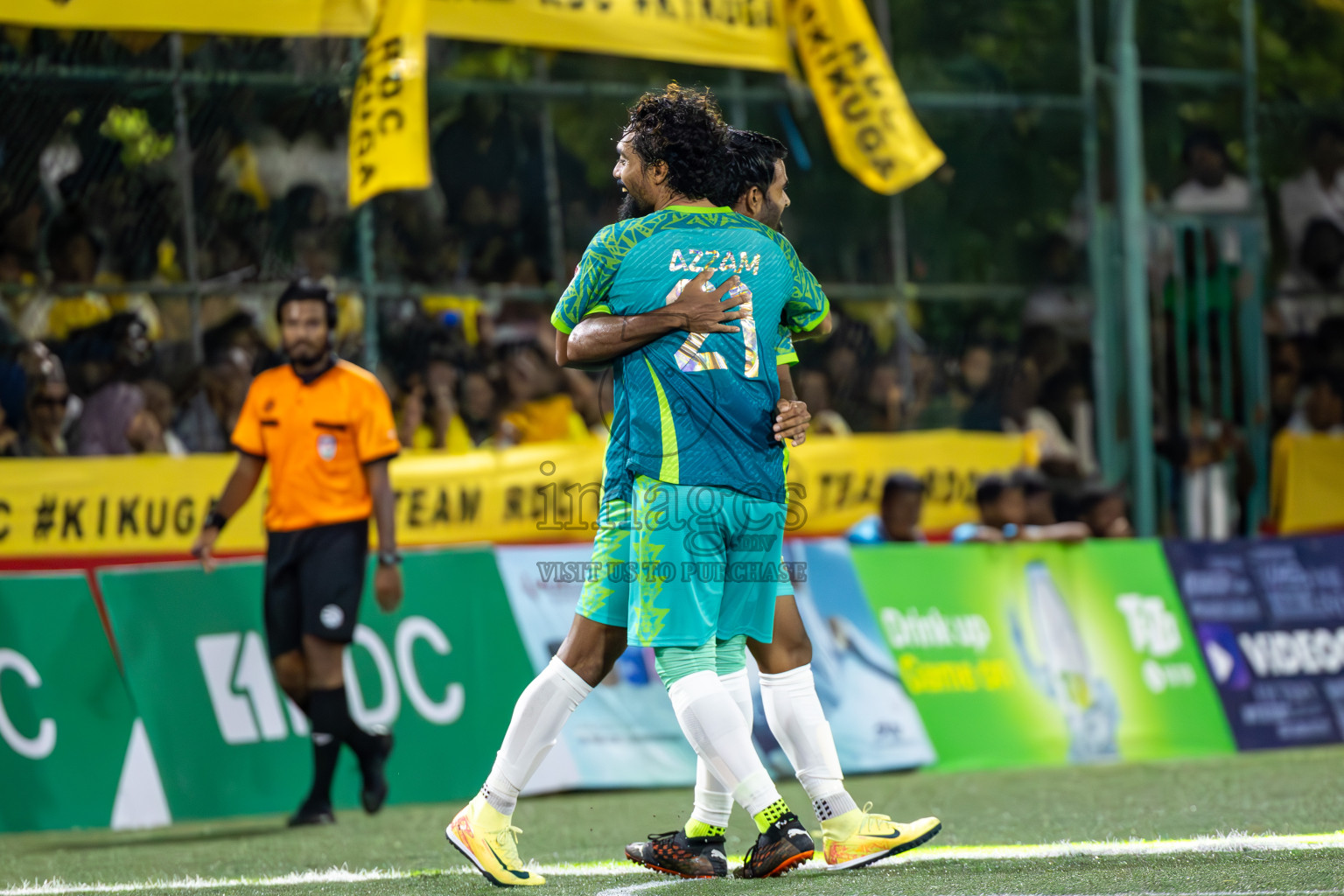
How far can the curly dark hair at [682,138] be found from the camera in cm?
508

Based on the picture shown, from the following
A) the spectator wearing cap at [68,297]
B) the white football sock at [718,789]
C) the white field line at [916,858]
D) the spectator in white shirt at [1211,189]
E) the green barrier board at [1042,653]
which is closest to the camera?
the white football sock at [718,789]

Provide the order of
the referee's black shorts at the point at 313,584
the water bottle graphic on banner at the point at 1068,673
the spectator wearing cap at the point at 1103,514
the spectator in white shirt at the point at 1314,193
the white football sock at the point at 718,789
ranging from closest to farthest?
1. the white football sock at the point at 718,789
2. the referee's black shorts at the point at 313,584
3. the water bottle graphic on banner at the point at 1068,673
4. the spectator wearing cap at the point at 1103,514
5. the spectator in white shirt at the point at 1314,193

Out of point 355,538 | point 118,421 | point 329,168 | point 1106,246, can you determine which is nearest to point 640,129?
point 355,538

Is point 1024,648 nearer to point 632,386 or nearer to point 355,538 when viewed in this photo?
point 355,538

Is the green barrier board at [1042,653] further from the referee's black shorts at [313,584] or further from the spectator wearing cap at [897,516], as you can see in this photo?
the referee's black shorts at [313,584]

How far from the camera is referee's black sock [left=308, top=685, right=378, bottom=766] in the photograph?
8.05m

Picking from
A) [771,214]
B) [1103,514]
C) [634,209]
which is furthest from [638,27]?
[634,209]

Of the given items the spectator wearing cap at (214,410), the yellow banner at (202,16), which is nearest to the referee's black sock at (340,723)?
the spectator wearing cap at (214,410)

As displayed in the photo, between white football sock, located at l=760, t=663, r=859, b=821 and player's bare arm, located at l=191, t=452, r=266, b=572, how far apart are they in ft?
11.8

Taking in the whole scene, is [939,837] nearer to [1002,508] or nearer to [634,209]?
[634,209]

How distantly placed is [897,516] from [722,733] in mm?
5693

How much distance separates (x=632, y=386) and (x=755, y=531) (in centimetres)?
50

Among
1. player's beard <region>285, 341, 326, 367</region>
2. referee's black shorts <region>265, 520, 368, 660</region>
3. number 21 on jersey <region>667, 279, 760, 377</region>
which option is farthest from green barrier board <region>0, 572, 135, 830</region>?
number 21 on jersey <region>667, 279, 760, 377</region>

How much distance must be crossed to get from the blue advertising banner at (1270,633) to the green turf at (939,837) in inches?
32.3
